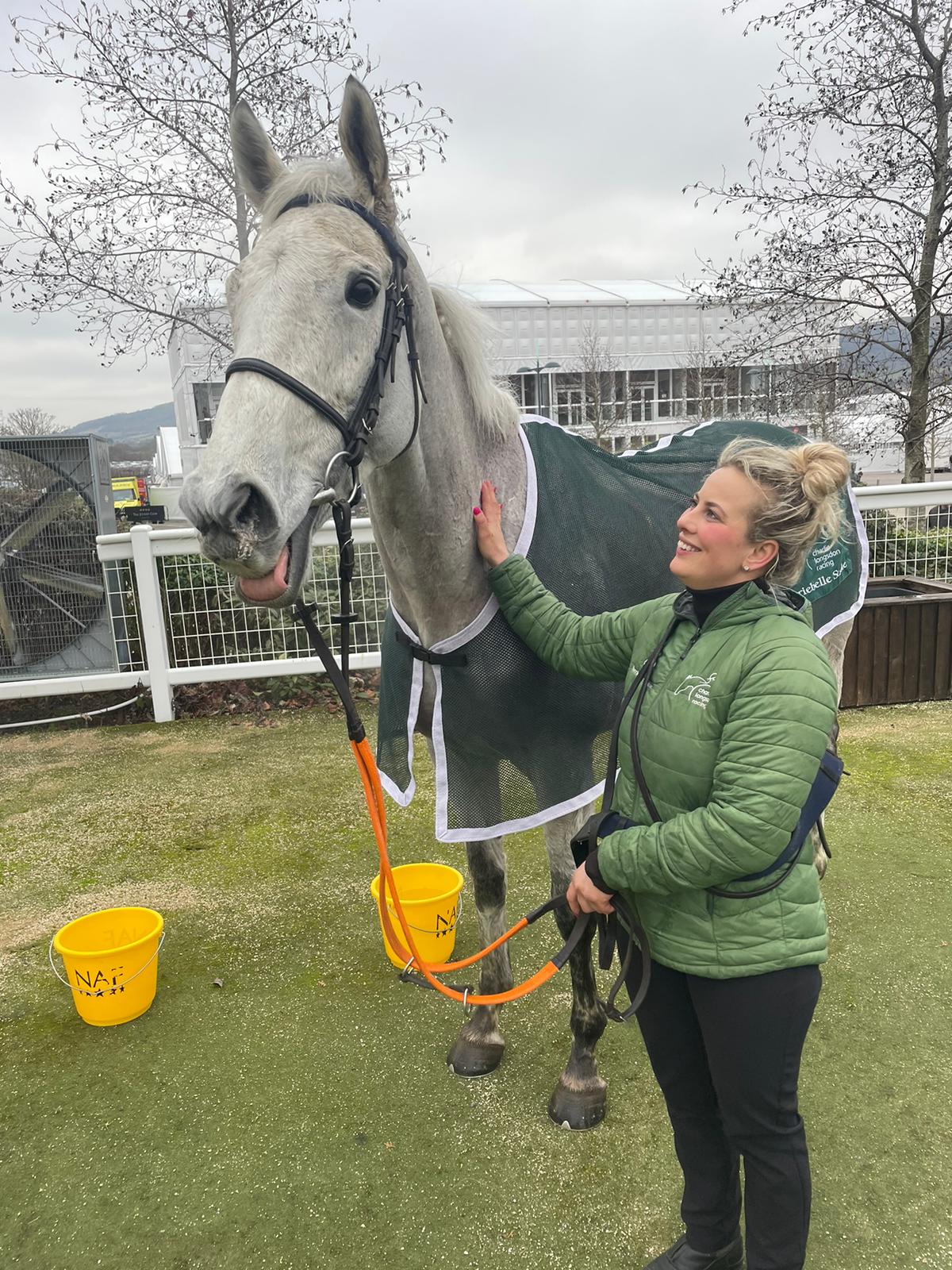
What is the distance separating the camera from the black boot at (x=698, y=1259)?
1510 mm

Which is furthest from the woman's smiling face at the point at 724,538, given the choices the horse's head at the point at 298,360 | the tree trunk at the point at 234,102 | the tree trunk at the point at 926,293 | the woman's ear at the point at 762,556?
the tree trunk at the point at 926,293

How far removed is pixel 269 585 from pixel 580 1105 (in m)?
1.63

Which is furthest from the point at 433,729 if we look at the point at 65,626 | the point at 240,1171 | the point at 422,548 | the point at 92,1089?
the point at 65,626

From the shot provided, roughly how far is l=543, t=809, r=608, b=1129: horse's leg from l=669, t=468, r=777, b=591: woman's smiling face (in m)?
0.94

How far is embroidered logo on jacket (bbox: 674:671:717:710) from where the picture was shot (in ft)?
4.20

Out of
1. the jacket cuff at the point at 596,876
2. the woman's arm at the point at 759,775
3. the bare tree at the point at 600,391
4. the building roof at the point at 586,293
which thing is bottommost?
the jacket cuff at the point at 596,876

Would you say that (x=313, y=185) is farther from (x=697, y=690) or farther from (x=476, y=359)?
(x=697, y=690)

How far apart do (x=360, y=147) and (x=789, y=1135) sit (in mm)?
1955

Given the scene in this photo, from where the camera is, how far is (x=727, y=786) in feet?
3.94

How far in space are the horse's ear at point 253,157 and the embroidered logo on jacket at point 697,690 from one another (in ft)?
4.25

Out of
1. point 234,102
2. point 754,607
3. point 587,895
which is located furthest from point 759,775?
point 234,102

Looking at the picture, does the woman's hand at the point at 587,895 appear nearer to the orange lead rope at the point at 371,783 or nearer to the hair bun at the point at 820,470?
the orange lead rope at the point at 371,783

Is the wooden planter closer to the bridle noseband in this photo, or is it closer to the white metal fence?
the white metal fence

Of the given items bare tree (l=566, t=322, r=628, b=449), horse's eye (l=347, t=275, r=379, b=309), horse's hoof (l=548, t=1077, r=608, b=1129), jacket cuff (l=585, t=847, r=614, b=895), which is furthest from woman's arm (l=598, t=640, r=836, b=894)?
bare tree (l=566, t=322, r=628, b=449)
